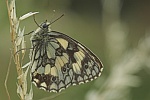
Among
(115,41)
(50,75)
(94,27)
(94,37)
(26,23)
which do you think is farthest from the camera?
(94,27)

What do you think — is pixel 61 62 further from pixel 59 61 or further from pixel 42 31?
pixel 42 31

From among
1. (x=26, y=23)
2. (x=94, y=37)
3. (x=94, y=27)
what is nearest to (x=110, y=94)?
(x=26, y=23)

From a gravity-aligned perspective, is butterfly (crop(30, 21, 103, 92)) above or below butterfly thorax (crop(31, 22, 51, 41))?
below

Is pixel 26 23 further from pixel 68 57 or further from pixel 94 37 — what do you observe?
pixel 94 37

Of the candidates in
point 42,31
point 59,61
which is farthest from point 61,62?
point 42,31

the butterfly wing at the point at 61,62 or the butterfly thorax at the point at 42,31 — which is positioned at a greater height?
the butterfly thorax at the point at 42,31

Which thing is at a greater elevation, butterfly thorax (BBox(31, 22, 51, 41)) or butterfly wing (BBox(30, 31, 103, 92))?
butterfly thorax (BBox(31, 22, 51, 41))
